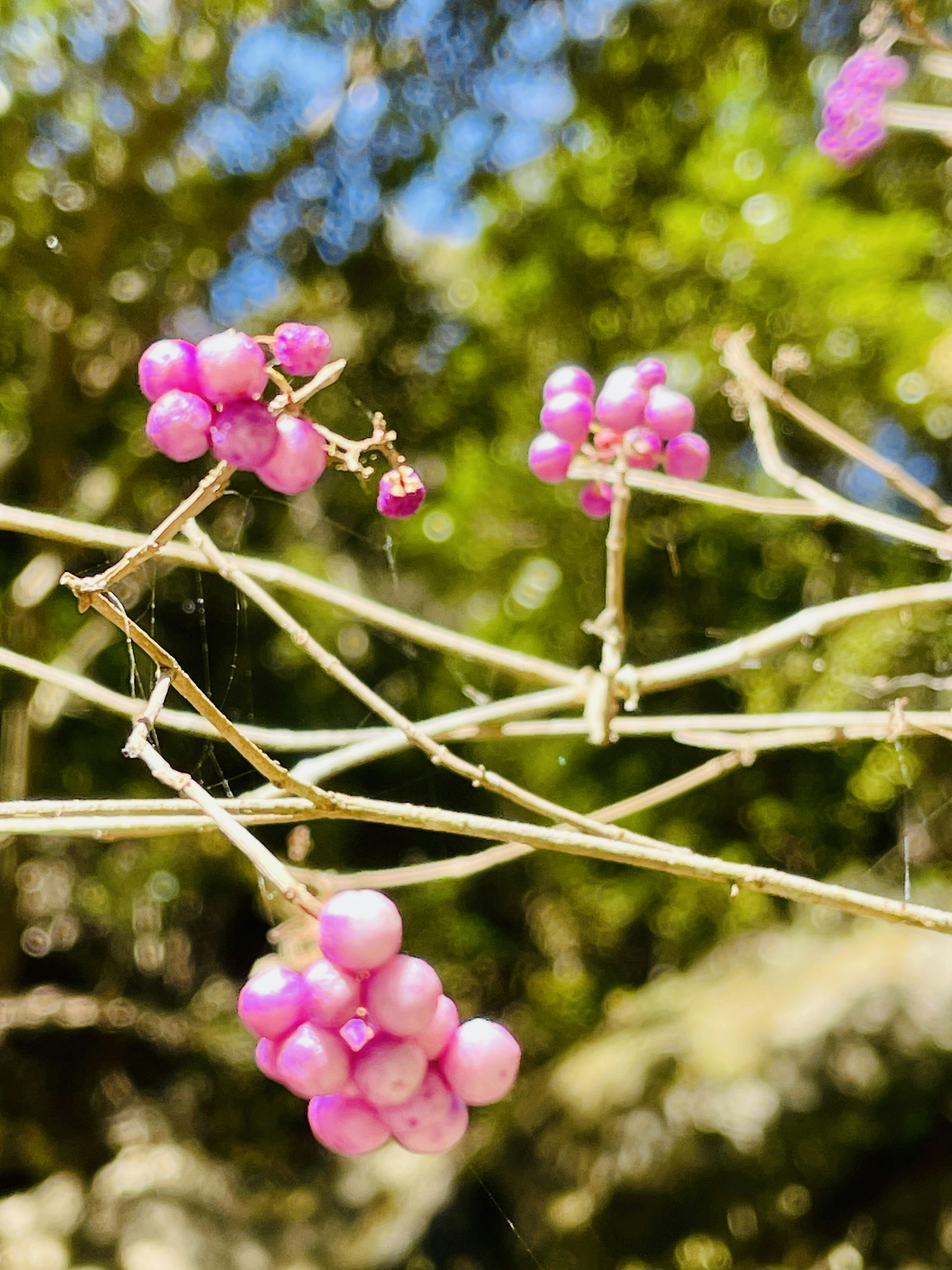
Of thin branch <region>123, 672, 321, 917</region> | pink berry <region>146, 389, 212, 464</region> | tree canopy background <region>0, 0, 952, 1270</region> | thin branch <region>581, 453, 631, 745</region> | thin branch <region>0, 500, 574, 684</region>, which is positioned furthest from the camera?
tree canopy background <region>0, 0, 952, 1270</region>

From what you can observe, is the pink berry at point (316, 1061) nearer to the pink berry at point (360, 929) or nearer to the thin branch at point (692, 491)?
the pink berry at point (360, 929)

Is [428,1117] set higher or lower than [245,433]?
lower

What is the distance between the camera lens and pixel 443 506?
2459 mm

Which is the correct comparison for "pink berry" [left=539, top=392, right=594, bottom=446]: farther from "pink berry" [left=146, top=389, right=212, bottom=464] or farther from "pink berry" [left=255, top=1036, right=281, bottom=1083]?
"pink berry" [left=255, top=1036, right=281, bottom=1083]

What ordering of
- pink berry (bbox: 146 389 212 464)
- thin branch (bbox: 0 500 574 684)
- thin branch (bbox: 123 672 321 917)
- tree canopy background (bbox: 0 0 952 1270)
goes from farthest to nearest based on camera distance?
tree canopy background (bbox: 0 0 952 1270)
thin branch (bbox: 0 500 574 684)
pink berry (bbox: 146 389 212 464)
thin branch (bbox: 123 672 321 917)

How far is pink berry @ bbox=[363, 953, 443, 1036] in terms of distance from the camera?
1.09 ft

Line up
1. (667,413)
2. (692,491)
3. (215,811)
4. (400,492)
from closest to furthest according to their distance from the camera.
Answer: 1. (215,811)
2. (400,492)
3. (667,413)
4. (692,491)

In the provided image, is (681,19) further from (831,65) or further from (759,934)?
(759,934)

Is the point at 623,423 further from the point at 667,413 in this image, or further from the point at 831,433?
the point at 831,433

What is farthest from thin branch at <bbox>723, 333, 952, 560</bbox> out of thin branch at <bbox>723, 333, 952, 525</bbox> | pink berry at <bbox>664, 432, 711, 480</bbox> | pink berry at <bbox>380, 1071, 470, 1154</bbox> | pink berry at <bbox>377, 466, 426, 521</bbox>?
pink berry at <bbox>380, 1071, 470, 1154</bbox>

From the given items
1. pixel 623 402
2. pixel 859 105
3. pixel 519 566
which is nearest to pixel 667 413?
pixel 623 402

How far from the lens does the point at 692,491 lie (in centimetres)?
74

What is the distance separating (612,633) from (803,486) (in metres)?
0.24

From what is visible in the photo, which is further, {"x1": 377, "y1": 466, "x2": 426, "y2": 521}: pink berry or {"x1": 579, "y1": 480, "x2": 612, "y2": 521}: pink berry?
{"x1": 579, "y1": 480, "x2": 612, "y2": 521}: pink berry
